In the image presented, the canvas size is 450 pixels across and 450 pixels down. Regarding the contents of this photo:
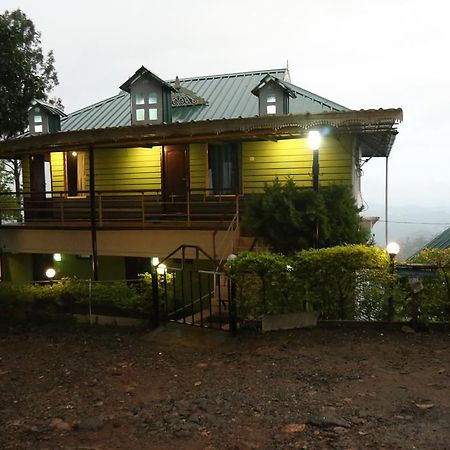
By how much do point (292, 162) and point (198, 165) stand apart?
10.9ft

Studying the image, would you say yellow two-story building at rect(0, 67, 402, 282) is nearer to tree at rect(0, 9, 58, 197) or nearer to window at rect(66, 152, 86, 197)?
window at rect(66, 152, 86, 197)

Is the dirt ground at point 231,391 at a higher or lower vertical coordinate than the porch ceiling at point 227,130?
lower

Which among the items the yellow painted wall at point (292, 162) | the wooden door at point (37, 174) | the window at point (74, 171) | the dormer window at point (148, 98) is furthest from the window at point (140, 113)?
the wooden door at point (37, 174)

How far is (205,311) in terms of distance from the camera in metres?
9.81

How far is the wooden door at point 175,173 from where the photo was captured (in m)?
15.5

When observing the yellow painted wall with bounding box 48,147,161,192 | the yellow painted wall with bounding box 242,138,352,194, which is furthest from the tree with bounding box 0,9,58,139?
the yellow painted wall with bounding box 242,138,352,194

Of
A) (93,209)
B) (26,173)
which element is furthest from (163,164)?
(26,173)

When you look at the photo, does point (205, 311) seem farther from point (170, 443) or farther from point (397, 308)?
point (170, 443)

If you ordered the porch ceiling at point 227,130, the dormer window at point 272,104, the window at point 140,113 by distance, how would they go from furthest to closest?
the window at point 140,113, the dormer window at point 272,104, the porch ceiling at point 227,130

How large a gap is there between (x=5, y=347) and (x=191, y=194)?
8.39 m

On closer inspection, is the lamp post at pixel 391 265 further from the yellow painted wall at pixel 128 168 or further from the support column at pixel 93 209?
the yellow painted wall at pixel 128 168

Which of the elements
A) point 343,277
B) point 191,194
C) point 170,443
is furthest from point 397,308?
point 191,194

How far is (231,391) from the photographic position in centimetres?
546

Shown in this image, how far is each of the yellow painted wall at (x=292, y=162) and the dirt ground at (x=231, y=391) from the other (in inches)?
279
